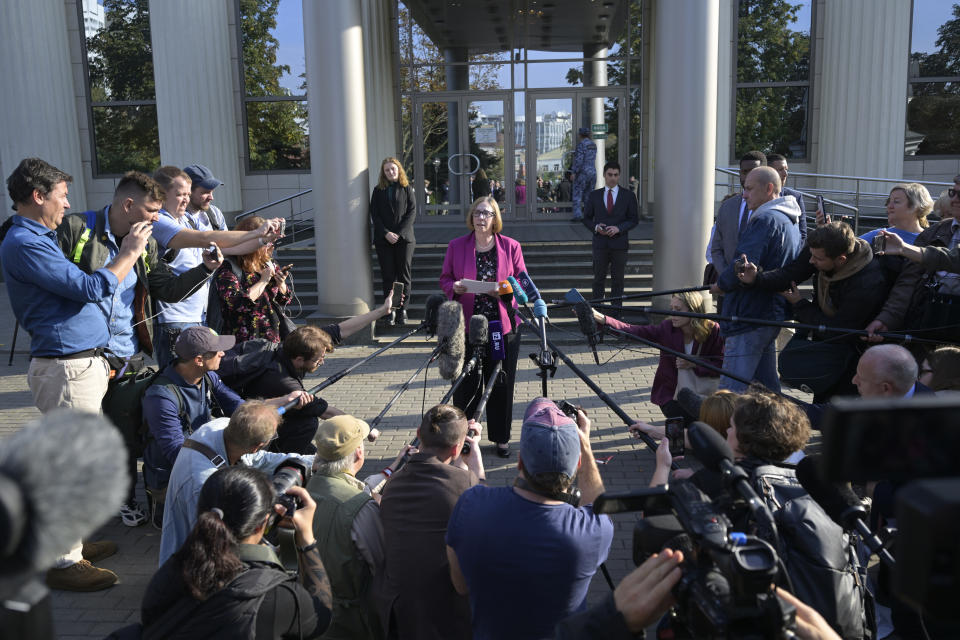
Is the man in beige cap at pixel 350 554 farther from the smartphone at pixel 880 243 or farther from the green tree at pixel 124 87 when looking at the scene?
the green tree at pixel 124 87

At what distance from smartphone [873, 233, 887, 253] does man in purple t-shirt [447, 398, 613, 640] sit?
317 centimetres

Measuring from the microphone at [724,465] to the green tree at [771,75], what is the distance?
14345 mm

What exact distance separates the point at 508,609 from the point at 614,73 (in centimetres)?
1493

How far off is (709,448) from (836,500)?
5.20 ft

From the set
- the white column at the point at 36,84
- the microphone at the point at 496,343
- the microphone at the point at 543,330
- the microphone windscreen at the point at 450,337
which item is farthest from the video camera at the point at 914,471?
the white column at the point at 36,84

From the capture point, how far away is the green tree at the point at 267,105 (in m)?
15.3

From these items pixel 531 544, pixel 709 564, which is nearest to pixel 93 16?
pixel 531 544

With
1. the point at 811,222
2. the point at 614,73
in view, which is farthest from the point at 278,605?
the point at 614,73

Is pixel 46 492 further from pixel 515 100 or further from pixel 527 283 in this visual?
pixel 515 100

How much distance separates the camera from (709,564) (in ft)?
5.29

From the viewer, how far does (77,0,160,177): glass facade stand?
15.6 m

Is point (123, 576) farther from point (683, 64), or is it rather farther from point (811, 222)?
point (811, 222)

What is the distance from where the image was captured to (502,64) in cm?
1603

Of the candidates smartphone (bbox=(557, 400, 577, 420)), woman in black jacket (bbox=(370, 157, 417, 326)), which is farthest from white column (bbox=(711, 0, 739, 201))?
smartphone (bbox=(557, 400, 577, 420))
